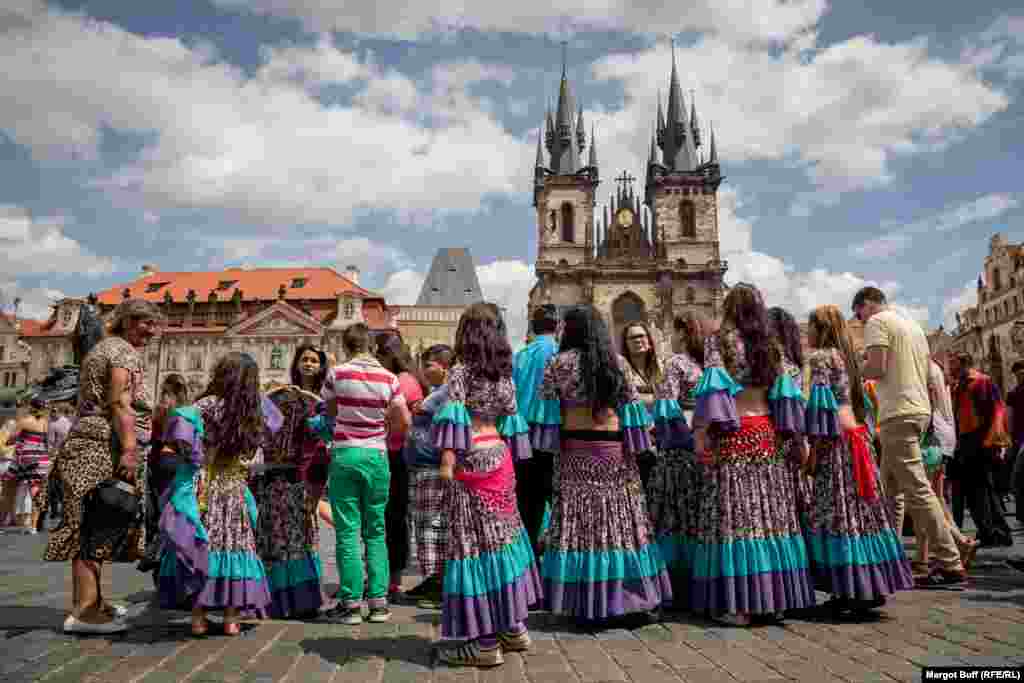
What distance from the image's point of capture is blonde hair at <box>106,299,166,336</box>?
14.5ft

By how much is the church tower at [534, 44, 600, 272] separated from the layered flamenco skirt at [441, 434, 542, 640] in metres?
52.8

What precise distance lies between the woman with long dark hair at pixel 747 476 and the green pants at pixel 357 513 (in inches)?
83.1

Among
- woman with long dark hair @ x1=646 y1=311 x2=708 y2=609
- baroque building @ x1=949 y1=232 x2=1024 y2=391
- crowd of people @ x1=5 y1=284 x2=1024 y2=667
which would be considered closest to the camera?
crowd of people @ x1=5 y1=284 x2=1024 y2=667

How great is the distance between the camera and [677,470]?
16.8 feet

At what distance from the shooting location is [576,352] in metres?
4.48

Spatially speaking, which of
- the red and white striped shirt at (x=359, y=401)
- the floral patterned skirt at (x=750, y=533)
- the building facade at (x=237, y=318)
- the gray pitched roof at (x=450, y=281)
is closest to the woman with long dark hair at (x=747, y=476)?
the floral patterned skirt at (x=750, y=533)

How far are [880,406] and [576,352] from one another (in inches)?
109

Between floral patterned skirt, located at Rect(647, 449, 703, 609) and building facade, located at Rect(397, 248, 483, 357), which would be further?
building facade, located at Rect(397, 248, 483, 357)

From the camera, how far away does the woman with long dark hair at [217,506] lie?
164 inches

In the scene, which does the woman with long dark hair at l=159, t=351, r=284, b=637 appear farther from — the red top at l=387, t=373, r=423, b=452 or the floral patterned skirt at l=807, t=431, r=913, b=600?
the floral patterned skirt at l=807, t=431, r=913, b=600

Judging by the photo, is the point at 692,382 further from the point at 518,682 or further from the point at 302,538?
the point at 302,538

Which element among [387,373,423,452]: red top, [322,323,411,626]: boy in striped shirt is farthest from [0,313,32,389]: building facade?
[322,323,411,626]: boy in striped shirt

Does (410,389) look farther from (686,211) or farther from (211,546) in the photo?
(686,211)

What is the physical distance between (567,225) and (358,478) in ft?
182
